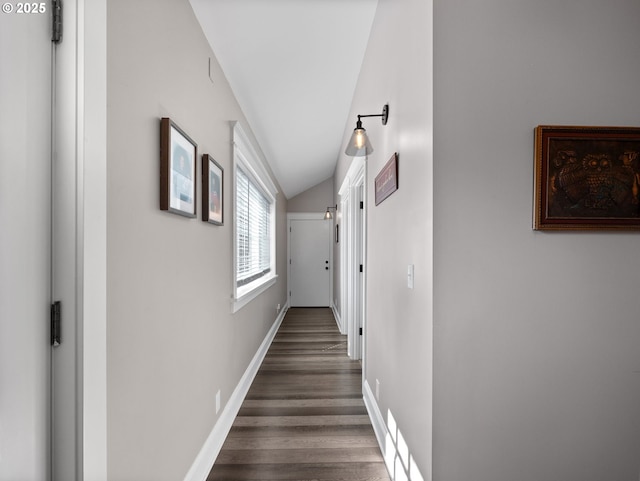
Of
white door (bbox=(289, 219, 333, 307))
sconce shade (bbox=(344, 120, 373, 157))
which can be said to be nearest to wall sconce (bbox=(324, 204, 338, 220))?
white door (bbox=(289, 219, 333, 307))

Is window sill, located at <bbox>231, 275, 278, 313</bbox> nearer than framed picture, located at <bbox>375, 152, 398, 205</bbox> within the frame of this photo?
No

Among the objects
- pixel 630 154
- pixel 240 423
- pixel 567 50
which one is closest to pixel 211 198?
pixel 240 423

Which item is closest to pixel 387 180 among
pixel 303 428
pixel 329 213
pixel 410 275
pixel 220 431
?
pixel 410 275

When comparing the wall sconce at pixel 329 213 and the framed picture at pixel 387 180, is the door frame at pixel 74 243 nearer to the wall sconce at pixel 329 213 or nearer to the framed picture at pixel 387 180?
the framed picture at pixel 387 180

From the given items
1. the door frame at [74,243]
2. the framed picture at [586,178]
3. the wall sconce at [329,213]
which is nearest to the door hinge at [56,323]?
the door frame at [74,243]

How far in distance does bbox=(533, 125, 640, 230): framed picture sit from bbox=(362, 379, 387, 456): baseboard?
1505 millimetres

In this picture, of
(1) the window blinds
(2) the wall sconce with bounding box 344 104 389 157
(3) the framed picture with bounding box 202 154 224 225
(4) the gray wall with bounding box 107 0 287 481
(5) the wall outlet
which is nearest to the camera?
(4) the gray wall with bounding box 107 0 287 481

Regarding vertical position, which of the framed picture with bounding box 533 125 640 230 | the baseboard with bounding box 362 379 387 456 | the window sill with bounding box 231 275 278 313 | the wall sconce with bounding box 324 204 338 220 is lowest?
the baseboard with bounding box 362 379 387 456

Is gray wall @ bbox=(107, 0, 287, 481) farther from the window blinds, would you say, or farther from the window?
the window blinds

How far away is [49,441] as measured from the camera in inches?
34.9

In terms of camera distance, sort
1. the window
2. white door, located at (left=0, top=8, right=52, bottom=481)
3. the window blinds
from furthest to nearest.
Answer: the window blinds < the window < white door, located at (left=0, top=8, right=52, bottom=481)

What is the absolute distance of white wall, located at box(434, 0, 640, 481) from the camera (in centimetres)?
124

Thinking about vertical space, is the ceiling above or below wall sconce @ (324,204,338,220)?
above

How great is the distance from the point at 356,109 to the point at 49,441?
316 cm
